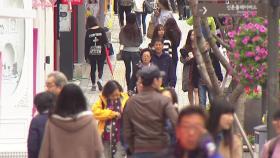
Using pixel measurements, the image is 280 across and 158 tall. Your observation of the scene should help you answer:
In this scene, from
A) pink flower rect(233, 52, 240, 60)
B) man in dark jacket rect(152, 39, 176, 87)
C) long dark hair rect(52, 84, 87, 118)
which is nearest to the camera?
long dark hair rect(52, 84, 87, 118)

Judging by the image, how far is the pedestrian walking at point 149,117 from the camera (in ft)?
33.7

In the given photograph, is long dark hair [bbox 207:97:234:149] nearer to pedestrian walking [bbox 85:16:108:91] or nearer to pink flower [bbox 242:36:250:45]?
pink flower [bbox 242:36:250:45]

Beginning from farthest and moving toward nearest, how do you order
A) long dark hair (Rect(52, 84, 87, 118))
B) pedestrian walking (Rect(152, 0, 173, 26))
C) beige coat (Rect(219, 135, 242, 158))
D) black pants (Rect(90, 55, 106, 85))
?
pedestrian walking (Rect(152, 0, 173, 26)) < black pants (Rect(90, 55, 106, 85)) < long dark hair (Rect(52, 84, 87, 118)) < beige coat (Rect(219, 135, 242, 158))

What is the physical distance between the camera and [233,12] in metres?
12.3

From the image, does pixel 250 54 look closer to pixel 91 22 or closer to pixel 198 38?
pixel 198 38

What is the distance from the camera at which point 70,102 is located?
935 centimetres

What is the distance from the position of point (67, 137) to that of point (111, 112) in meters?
2.85

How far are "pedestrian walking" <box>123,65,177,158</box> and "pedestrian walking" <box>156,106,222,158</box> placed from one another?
2.95 metres

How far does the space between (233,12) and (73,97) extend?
3.59m

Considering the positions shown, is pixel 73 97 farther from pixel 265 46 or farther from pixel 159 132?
pixel 265 46

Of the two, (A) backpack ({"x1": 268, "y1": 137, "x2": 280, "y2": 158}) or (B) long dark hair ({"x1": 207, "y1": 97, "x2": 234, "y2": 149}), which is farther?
(A) backpack ({"x1": 268, "y1": 137, "x2": 280, "y2": 158})

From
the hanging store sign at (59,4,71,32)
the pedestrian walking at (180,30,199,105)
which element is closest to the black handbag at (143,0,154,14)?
the hanging store sign at (59,4,71,32)

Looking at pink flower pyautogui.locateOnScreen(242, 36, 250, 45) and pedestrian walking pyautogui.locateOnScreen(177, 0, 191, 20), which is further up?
pedestrian walking pyautogui.locateOnScreen(177, 0, 191, 20)

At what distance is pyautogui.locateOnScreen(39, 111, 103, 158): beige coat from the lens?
370 inches
